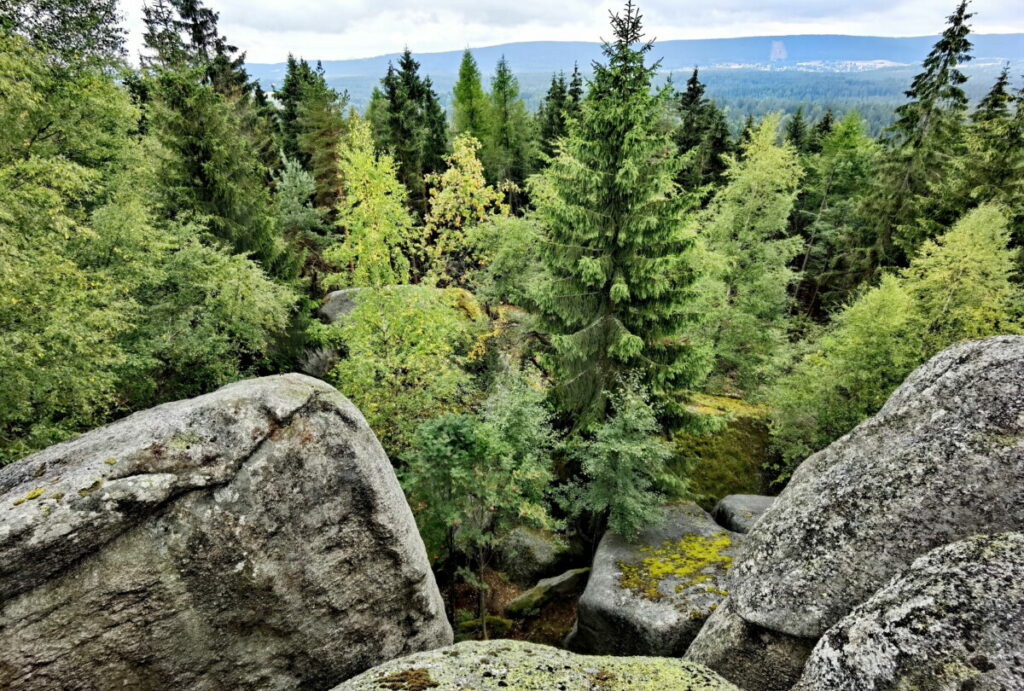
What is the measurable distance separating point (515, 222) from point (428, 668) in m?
16.7

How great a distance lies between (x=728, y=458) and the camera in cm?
1922

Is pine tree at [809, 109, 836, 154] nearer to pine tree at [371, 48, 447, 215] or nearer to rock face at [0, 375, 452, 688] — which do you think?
pine tree at [371, 48, 447, 215]

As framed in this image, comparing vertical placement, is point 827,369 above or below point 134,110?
below

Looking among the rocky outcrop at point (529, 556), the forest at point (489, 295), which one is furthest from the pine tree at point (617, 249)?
the rocky outcrop at point (529, 556)

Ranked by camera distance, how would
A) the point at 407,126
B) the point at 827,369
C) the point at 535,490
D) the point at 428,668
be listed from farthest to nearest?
the point at 407,126
the point at 827,369
the point at 535,490
the point at 428,668

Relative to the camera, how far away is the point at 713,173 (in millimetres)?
45844

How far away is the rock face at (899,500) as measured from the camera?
6.25 meters

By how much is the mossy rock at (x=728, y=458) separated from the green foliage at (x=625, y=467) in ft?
17.4

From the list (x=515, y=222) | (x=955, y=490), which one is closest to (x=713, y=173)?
(x=515, y=222)

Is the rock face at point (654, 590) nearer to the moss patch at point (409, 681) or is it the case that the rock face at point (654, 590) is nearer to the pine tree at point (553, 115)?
the moss patch at point (409, 681)

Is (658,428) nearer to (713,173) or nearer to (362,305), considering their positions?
(362,305)

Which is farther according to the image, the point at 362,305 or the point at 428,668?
the point at 362,305

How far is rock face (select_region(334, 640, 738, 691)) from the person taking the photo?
573 cm

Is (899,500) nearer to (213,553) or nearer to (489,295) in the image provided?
(213,553)
